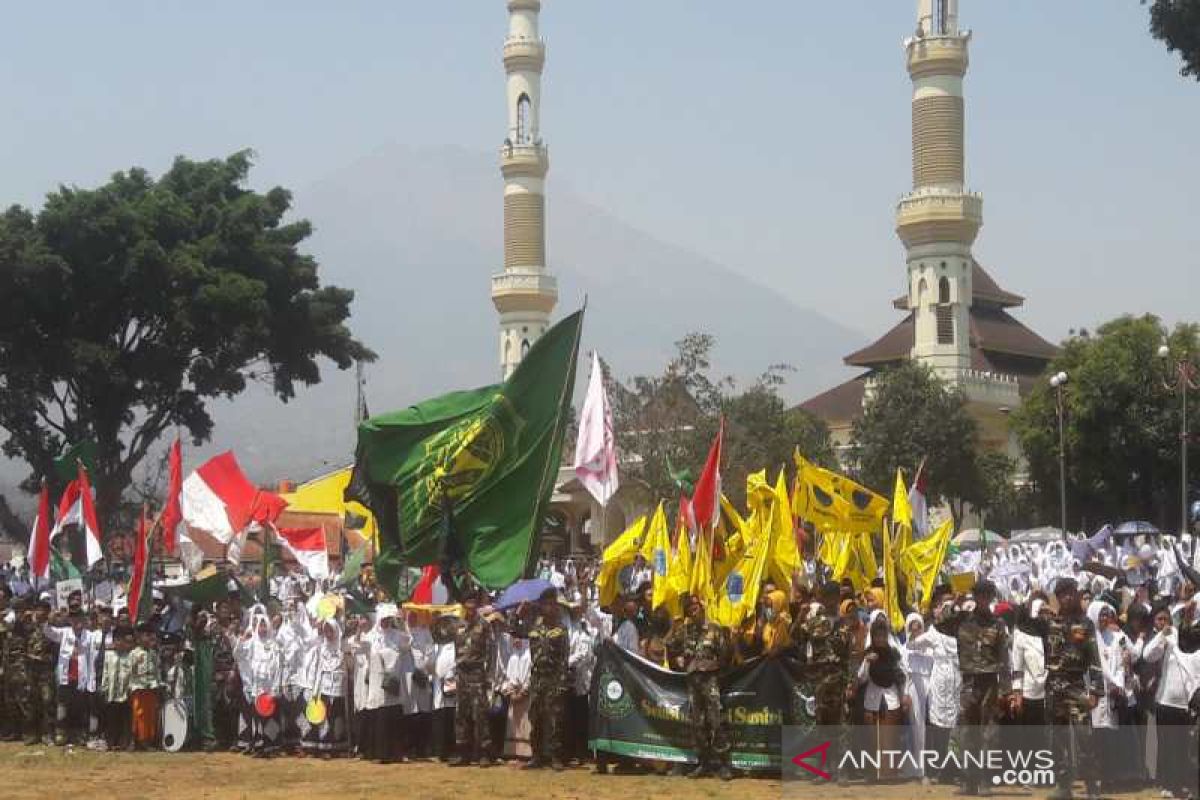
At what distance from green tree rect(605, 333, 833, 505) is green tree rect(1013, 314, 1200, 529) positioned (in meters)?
7.58

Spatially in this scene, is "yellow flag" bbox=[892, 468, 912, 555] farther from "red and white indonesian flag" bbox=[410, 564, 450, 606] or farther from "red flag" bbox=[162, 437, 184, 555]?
"red flag" bbox=[162, 437, 184, 555]

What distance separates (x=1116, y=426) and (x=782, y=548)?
34079 mm

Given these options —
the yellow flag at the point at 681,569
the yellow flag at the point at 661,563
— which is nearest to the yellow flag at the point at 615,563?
the yellow flag at the point at 661,563

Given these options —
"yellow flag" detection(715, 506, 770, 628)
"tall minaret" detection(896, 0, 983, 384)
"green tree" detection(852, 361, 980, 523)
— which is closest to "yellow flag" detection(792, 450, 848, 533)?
"yellow flag" detection(715, 506, 770, 628)

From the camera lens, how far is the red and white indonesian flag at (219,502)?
23.1m

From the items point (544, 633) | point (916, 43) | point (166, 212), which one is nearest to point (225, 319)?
point (166, 212)

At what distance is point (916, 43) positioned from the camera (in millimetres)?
63781

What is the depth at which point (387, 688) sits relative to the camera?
52.7 feet

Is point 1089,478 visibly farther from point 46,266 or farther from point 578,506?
point 46,266

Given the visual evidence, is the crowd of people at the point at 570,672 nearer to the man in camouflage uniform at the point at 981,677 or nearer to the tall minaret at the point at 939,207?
the man in camouflage uniform at the point at 981,677

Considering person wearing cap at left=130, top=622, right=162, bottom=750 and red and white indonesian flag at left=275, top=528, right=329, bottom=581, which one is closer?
person wearing cap at left=130, top=622, right=162, bottom=750

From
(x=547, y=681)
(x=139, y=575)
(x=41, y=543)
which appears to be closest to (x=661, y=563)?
(x=547, y=681)

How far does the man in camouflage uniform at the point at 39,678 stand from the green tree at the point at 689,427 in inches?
997

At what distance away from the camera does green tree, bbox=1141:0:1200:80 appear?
23.0 meters
